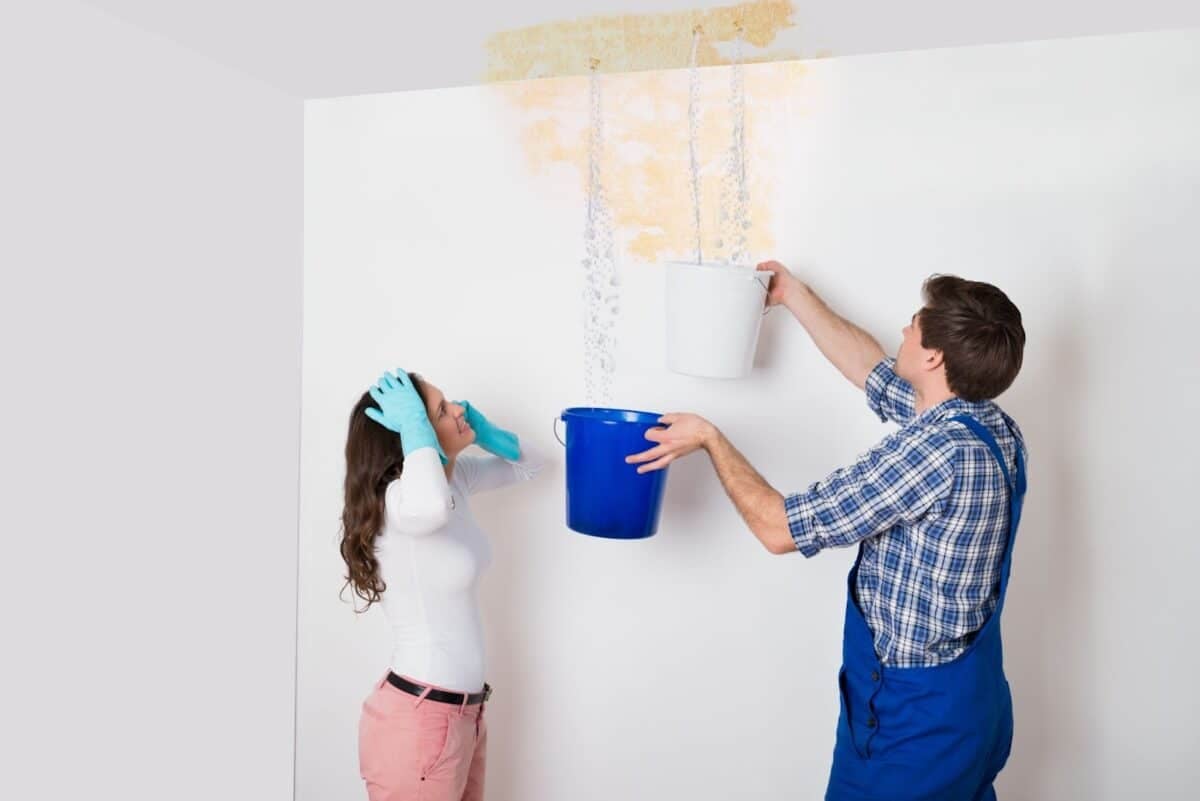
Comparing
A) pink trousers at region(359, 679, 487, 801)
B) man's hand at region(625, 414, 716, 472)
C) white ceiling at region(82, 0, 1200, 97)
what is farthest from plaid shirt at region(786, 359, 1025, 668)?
white ceiling at region(82, 0, 1200, 97)

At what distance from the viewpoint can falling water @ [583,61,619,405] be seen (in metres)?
2.27

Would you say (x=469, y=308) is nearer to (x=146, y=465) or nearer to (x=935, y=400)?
(x=146, y=465)

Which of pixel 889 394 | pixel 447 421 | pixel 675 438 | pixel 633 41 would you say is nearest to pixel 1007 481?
pixel 889 394

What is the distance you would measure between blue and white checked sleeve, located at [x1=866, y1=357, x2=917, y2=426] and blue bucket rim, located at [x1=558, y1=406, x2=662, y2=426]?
1.35ft

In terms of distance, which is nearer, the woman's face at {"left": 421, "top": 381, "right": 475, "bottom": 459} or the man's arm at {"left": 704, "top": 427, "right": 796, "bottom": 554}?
the man's arm at {"left": 704, "top": 427, "right": 796, "bottom": 554}

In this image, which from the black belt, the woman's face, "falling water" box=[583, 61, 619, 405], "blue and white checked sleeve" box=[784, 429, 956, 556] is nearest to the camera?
"blue and white checked sleeve" box=[784, 429, 956, 556]

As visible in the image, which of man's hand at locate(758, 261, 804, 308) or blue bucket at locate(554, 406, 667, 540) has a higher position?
man's hand at locate(758, 261, 804, 308)

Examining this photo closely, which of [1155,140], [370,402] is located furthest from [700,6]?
[370,402]

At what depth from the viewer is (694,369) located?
199 centimetres

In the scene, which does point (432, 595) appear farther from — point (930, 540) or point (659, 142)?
point (659, 142)

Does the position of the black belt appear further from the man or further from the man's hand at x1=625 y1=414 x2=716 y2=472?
the man

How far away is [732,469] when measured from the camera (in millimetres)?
1666

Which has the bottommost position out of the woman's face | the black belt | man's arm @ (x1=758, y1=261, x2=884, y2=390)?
the black belt

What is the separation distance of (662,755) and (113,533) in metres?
1.44
